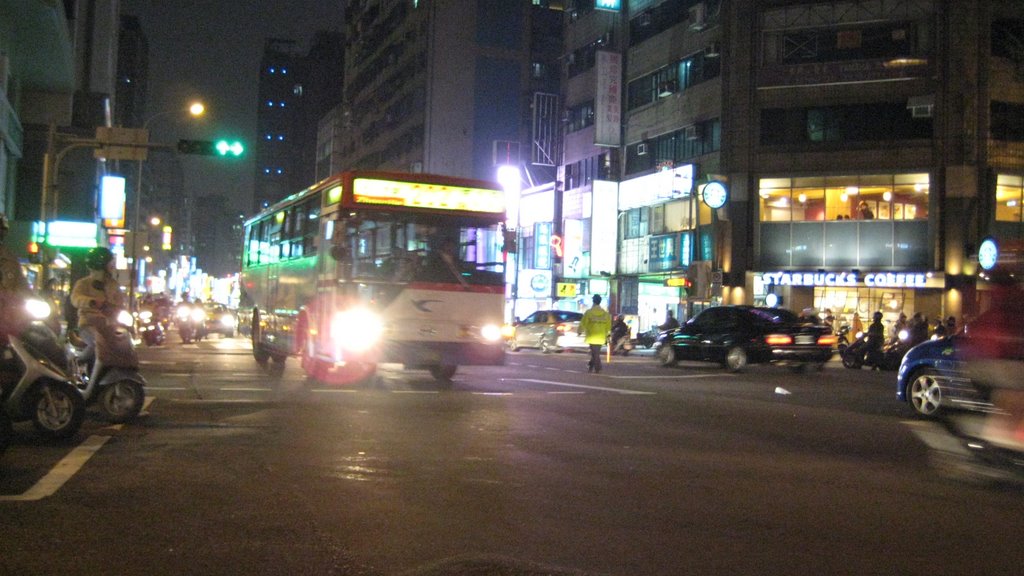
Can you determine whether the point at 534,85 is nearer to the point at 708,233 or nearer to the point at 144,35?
the point at 708,233

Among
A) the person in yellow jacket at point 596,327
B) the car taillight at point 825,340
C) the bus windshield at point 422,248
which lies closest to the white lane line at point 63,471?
the bus windshield at point 422,248

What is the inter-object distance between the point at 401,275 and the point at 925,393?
7.73m

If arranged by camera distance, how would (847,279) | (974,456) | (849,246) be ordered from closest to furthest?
(974,456), (847,279), (849,246)

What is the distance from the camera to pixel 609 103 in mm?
46781

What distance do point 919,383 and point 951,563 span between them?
768 centimetres

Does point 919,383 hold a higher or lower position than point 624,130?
lower

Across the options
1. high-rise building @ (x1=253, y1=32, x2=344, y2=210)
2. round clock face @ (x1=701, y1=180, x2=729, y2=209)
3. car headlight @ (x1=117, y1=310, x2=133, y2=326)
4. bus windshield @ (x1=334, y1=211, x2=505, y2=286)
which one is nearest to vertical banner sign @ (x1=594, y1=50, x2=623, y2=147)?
round clock face @ (x1=701, y1=180, x2=729, y2=209)

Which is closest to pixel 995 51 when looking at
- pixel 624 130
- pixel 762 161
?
pixel 762 161

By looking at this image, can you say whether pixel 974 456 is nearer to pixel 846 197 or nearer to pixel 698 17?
pixel 846 197

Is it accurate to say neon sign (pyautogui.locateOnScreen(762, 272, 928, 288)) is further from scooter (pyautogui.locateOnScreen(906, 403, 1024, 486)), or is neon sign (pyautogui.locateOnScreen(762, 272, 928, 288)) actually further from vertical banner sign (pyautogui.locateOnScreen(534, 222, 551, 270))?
scooter (pyautogui.locateOnScreen(906, 403, 1024, 486))

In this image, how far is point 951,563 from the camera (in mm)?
5594

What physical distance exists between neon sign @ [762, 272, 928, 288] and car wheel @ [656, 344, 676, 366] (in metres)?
16.4

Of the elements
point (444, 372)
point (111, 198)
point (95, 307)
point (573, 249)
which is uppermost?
point (111, 198)

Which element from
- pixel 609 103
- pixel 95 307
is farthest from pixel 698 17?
pixel 95 307
